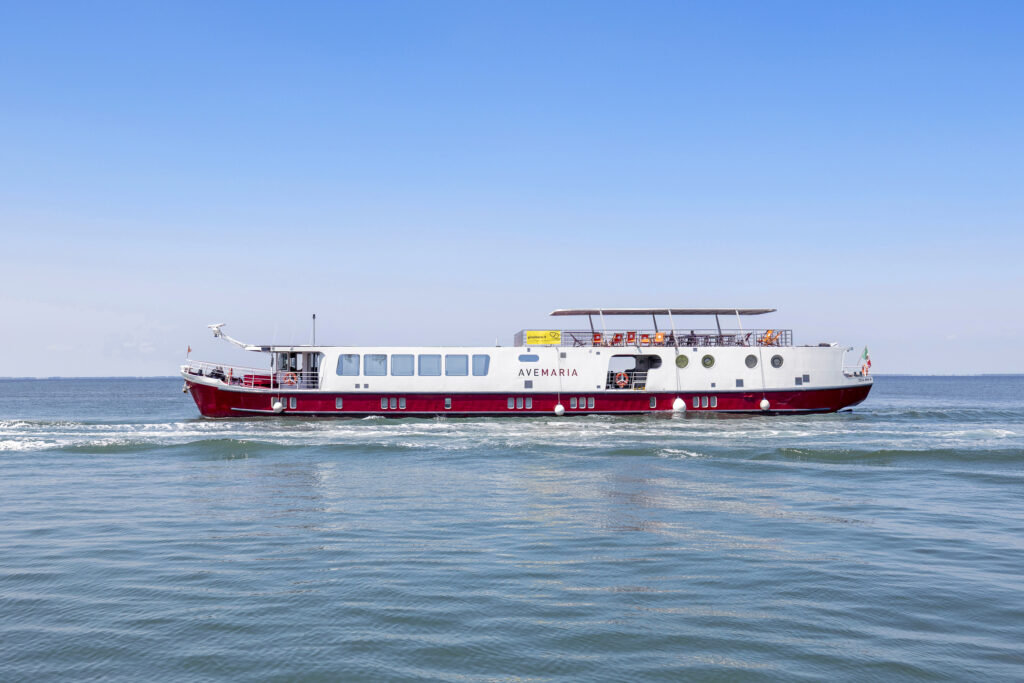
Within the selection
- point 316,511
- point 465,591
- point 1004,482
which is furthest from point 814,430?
point 465,591

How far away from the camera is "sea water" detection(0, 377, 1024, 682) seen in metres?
8.73

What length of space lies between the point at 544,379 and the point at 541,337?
2516 mm

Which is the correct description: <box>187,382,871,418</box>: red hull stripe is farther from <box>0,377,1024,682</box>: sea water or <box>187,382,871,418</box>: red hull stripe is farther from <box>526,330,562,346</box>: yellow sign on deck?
<box>0,377,1024,682</box>: sea water

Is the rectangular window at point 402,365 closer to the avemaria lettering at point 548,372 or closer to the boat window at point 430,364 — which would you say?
the boat window at point 430,364

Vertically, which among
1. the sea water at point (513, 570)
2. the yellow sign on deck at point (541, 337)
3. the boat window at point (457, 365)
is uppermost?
the yellow sign on deck at point (541, 337)

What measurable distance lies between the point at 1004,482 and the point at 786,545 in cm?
1312

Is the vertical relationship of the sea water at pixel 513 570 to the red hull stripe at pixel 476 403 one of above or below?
below

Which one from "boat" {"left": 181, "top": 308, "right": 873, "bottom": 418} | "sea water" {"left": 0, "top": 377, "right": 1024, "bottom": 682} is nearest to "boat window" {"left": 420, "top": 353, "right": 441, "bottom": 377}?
"boat" {"left": 181, "top": 308, "right": 873, "bottom": 418}

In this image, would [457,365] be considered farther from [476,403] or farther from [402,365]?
[402,365]

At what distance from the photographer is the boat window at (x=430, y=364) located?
43.1 metres

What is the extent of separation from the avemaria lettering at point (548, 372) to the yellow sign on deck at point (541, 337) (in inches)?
61.3

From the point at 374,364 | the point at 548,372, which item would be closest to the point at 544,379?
the point at 548,372

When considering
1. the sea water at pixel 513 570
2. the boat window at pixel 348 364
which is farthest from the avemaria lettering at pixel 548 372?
the sea water at pixel 513 570

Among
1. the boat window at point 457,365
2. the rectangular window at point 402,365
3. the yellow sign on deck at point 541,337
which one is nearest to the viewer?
the rectangular window at point 402,365
